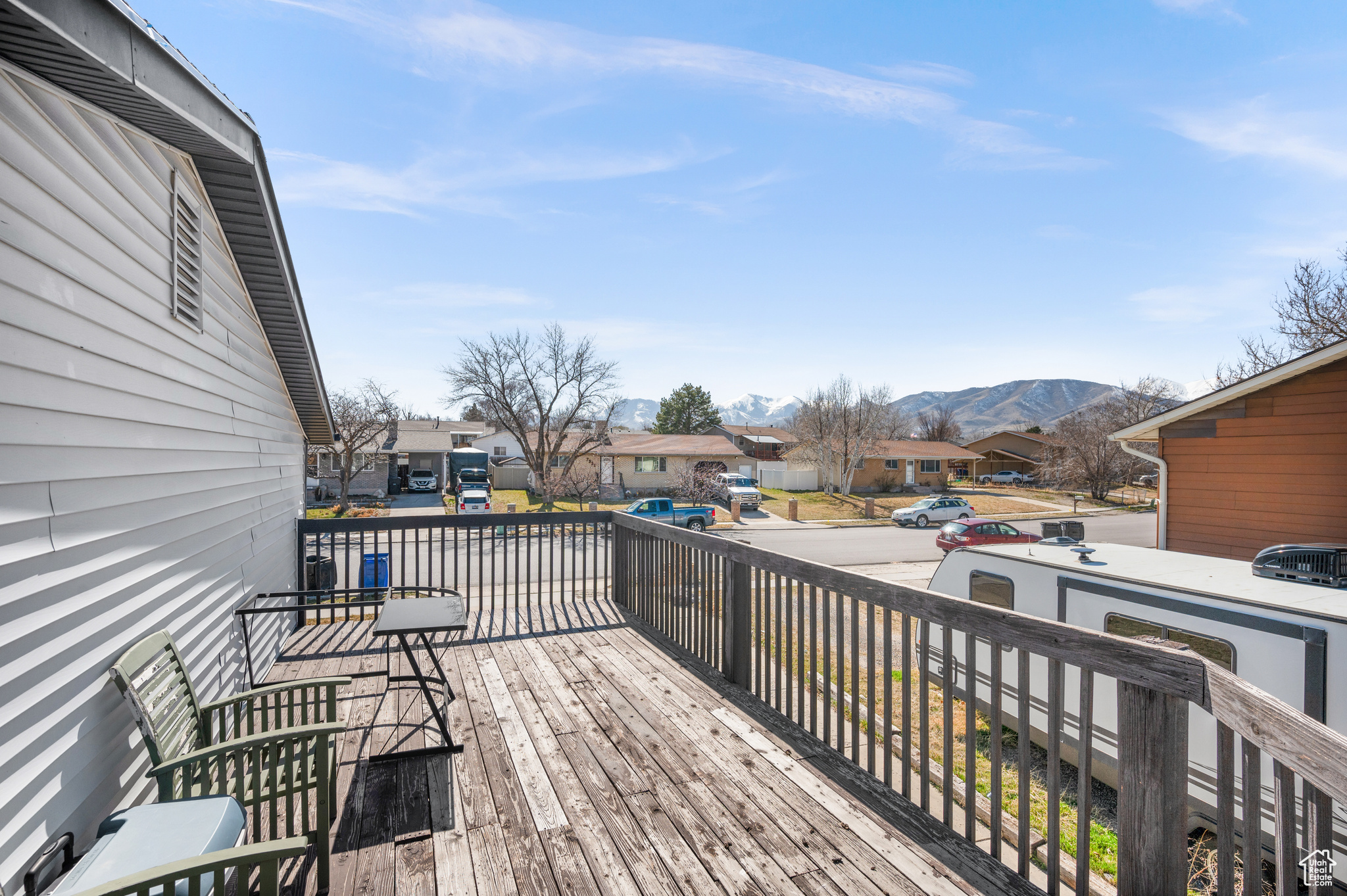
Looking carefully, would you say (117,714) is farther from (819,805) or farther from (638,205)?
(638,205)

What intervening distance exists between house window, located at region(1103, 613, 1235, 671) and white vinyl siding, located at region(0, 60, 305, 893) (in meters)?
4.64

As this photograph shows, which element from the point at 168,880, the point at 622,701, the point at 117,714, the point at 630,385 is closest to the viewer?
the point at 168,880

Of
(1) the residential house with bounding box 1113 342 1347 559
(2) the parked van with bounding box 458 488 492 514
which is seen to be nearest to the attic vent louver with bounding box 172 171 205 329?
(1) the residential house with bounding box 1113 342 1347 559

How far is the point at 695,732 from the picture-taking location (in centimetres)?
316

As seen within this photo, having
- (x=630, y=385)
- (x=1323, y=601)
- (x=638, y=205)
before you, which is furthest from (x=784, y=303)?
(x=1323, y=601)

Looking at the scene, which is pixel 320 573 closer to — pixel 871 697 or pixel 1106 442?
pixel 871 697

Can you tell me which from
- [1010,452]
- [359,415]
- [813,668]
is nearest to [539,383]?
[359,415]

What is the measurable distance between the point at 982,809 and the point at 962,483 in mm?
42905

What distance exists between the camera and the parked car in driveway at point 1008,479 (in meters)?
42.1

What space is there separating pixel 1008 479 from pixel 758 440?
19305mm

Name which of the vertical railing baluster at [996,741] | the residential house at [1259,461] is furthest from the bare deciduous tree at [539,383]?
the vertical railing baluster at [996,741]

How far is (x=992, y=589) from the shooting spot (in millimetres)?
5211

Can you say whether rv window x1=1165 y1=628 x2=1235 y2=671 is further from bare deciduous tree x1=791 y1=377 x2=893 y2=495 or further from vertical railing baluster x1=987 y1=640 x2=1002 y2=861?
bare deciduous tree x1=791 y1=377 x2=893 y2=495

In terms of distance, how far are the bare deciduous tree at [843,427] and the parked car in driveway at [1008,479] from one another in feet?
48.8
